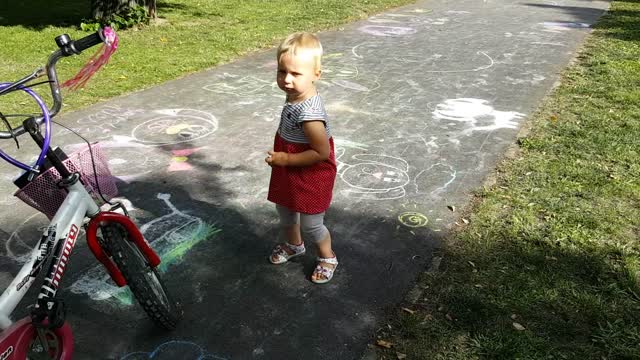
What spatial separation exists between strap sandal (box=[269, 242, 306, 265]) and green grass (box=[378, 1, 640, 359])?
2.31ft

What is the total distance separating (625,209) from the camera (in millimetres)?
3523

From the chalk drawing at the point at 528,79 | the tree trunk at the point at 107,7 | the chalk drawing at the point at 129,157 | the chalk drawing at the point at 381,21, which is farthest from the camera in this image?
the chalk drawing at the point at 381,21

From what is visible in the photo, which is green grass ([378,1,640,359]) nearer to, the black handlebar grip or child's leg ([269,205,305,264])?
child's leg ([269,205,305,264])

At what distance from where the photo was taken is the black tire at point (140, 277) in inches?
86.5

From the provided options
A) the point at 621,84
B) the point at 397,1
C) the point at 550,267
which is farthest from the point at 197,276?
the point at 397,1

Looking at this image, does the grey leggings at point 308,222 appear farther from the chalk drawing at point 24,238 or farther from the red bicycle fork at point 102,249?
the chalk drawing at point 24,238

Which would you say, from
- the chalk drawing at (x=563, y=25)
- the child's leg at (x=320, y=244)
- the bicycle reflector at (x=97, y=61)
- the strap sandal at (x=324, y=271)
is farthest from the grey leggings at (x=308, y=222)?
the chalk drawing at (x=563, y=25)

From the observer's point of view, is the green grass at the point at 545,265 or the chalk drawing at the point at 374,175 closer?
the green grass at the point at 545,265

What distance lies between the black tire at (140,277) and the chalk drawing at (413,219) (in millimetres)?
1587

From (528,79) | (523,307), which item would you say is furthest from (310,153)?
(528,79)

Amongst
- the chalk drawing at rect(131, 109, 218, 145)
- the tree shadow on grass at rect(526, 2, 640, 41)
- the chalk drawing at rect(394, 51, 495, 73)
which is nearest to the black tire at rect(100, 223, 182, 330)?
the chalk drawing at rect(131, 109, 218, 145)

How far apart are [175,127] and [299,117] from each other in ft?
8.87

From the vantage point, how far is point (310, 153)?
7.93ft

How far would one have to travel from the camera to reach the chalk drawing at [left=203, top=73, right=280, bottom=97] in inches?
229
